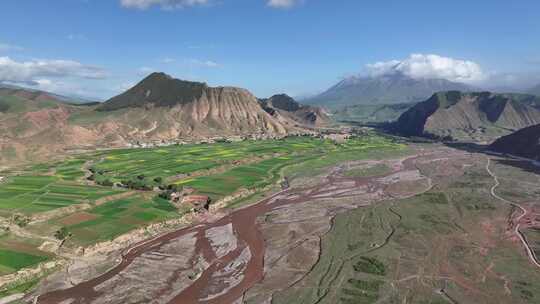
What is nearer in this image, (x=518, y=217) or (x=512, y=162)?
(x=518, y=217)

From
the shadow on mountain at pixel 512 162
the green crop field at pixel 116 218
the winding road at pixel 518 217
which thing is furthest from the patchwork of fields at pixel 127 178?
the winding road at pixel 518 217

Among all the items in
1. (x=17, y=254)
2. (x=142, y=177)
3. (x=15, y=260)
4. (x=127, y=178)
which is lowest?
(x=15, y=260)

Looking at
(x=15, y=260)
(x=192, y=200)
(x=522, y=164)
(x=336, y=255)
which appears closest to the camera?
(x=15, y=260)

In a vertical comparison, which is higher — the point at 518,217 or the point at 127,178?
the point at 127,178

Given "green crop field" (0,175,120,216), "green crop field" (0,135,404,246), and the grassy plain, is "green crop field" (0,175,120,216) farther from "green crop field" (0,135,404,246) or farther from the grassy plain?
the grassy plain

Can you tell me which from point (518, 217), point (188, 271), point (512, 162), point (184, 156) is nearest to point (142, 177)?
point (184, 156)

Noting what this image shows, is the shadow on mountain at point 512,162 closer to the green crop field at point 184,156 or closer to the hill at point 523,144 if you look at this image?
the hill at point 523,144

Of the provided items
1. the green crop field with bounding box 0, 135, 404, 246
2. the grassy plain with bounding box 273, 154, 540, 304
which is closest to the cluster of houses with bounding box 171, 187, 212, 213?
the green crop field with bounding box 0, 135, 404, 246

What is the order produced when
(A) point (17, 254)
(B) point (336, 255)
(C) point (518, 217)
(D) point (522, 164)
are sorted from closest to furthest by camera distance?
1. (A) point (17, 254)
2. (B) point (336, 255)
3. (C) point (518, 217)
4. (D) point (522, 164)

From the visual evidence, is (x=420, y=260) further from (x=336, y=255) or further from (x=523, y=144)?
(x=523, y=144)
